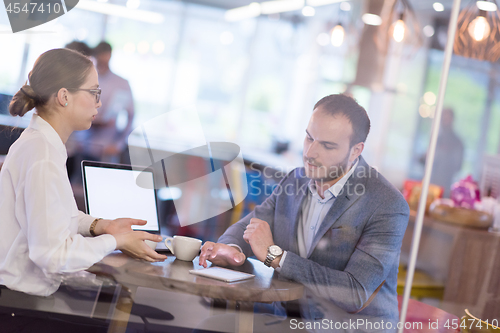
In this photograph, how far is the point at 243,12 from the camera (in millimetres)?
1753

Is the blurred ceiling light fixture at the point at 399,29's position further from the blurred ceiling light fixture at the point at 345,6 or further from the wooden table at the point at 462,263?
the wooden table at the point at 462,263

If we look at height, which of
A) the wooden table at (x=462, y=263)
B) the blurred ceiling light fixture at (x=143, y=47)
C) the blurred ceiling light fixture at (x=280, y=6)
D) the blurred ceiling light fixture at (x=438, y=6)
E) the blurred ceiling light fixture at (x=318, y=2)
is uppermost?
the blurred ceiling light fixture at (x=438, y=6)

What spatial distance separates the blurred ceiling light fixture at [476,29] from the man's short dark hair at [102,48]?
57.7 inches

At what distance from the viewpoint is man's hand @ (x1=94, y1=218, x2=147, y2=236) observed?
1.36m

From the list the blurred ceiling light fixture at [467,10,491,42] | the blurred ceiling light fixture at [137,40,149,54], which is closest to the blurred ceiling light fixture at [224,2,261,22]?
the blurred ceiling light fixture at [137,40,149,54]

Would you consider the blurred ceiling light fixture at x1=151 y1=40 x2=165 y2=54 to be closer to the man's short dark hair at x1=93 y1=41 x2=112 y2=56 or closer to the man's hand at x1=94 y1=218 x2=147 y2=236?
the man's short dark hair at x1=93 y1=41 x2=112 y2=56

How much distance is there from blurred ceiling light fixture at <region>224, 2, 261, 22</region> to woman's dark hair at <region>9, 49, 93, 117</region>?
1.92 ft

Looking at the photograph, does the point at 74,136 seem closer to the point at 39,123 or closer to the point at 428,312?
the point at 39,123

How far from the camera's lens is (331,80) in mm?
1762

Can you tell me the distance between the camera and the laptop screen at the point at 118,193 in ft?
4.88

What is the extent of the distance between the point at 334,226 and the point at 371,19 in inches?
47.2

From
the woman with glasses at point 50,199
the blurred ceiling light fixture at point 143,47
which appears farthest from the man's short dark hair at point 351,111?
the woman with glasses at point 50,199

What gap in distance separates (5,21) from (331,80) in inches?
46.5

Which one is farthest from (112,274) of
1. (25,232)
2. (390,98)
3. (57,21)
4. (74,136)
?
(390,98)
